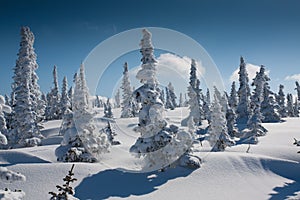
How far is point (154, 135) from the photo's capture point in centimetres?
2058

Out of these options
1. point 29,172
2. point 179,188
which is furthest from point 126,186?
point 29,172

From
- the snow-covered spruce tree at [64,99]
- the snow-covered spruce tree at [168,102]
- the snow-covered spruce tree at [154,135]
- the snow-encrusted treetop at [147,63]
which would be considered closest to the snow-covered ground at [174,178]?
the snow-covered spruce tree at [154,135]

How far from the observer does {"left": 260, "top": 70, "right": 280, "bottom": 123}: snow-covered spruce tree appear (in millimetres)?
54094

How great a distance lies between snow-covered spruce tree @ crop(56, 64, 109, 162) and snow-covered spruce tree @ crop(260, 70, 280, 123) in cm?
4150

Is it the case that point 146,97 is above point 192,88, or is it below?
below

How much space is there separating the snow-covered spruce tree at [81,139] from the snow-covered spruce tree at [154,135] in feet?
18.9

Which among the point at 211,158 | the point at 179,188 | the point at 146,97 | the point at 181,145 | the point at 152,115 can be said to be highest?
the point at 146,97

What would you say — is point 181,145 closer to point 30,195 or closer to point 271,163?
point 271,163

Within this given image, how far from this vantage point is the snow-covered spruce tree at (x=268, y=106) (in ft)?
177

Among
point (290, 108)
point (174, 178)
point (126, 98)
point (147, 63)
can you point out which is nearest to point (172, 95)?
point (126, 98)

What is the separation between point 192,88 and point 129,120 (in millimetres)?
16344

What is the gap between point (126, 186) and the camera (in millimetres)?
18406

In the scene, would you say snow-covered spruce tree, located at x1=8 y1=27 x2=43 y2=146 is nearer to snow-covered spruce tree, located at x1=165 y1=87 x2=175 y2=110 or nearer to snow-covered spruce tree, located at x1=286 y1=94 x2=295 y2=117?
snow-covered spruce tree, located at x1=165 y1=87 x2=175 y2=110

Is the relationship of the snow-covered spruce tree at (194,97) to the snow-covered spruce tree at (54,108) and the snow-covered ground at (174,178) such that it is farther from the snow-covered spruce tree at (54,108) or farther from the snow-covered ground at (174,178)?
the snow-covered spruce tree at (54,108)
